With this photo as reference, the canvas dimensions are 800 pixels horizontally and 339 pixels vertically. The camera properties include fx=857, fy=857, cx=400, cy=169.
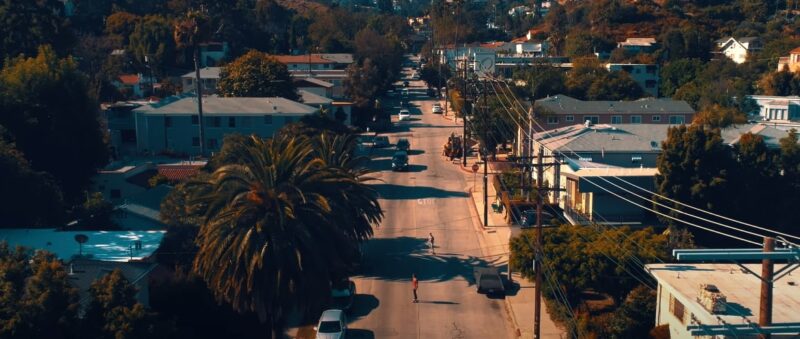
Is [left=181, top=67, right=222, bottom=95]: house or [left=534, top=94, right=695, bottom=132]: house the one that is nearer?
[left=534, top=94, right=695, bottom=132]: house

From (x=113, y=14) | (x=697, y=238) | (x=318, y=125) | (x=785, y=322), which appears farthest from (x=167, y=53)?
(x=785, y=322)

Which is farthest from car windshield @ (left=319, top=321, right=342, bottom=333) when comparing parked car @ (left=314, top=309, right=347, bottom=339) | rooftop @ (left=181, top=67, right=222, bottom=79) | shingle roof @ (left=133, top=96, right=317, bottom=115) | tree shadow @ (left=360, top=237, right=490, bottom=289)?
rooftop @ (left=181, top=67, right=222, bottom=79)

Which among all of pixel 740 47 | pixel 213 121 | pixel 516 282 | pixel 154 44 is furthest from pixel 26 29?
pixel 740 47

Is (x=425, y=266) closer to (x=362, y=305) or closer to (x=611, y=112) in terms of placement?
(x=362, y=305)

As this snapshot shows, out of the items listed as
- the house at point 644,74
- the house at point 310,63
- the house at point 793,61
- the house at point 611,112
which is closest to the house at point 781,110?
the house at point 611,112

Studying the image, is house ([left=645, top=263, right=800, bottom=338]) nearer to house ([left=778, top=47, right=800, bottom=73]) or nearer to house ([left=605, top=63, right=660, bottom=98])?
house ([left=605, top=63, right=660, bottom=98])

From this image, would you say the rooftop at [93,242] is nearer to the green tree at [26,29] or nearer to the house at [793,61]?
the green tree at [26,29]
